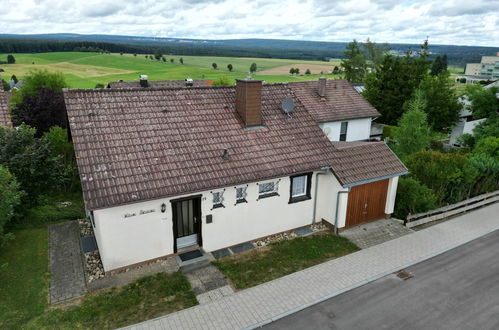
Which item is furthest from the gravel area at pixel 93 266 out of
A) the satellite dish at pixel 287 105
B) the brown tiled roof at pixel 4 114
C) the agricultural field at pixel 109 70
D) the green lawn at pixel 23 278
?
the agricultural field at pixel 109 70

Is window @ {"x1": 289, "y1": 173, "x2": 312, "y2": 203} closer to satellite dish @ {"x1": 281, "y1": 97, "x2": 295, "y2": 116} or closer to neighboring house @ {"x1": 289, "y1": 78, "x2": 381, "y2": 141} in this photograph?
satellite dish @ {"x1": 281, "y1": 97, "x2": 295, "y2": 116}

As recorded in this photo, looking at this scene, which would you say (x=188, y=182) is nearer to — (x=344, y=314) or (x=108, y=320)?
(x=108, y=320)

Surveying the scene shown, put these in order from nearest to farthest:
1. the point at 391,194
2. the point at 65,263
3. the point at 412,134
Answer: the point at 65,263 → the point at 391,194 → the point at 412,134

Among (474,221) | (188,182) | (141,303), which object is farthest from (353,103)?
(141,303)

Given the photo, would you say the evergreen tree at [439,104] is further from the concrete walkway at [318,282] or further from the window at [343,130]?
the concrete walkway at [318,282]

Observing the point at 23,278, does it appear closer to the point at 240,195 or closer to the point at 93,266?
the point at 93,266

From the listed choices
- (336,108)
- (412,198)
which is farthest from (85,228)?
(336,108)
